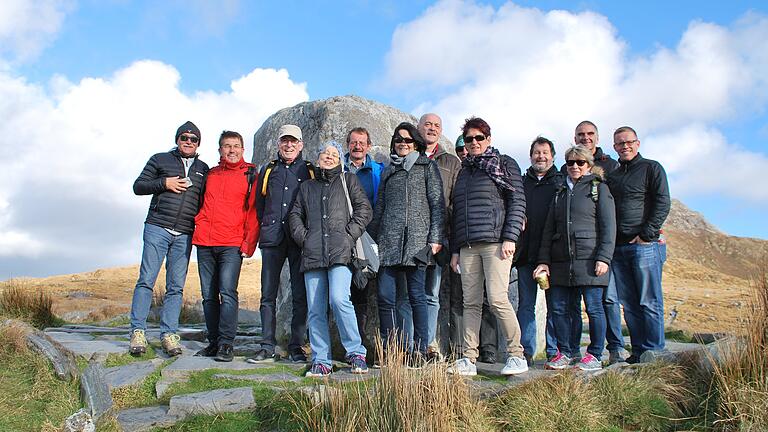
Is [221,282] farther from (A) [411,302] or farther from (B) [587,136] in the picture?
(B) [587,136]

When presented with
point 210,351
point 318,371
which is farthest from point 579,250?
point 210,351

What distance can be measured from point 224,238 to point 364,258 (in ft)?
5.01

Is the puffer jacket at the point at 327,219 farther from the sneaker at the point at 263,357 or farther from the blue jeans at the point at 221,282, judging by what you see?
the sneaker at the point at 263,357

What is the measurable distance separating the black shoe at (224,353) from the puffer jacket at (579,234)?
323 centimetres

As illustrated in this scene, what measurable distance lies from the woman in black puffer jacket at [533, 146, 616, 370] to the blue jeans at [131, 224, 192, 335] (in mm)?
3632

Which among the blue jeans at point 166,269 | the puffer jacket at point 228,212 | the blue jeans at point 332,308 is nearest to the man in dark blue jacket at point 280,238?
the puffer jacket at point 228,212

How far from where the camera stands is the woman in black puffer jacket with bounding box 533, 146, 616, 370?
18.6 ft

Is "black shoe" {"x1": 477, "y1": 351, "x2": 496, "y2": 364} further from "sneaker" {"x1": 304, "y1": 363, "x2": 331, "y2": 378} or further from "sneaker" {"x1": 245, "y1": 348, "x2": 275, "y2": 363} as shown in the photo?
"sneaker" {"x1": 245, "y1": 348, "x2": 275, "y2": 363}

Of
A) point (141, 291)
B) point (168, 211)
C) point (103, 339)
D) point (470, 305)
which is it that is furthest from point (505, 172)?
point (103, 339)

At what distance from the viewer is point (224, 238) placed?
628cm

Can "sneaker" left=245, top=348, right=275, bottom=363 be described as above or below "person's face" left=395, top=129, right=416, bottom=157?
below

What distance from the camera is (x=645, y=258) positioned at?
602 cm

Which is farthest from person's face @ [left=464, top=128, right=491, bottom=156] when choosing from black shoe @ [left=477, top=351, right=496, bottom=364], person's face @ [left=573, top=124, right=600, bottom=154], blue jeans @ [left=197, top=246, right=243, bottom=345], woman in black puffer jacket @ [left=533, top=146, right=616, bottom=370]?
blue jeans @ [left=197, top=246, right=243, bottom=345]

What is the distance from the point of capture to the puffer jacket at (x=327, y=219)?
5.67 meters
